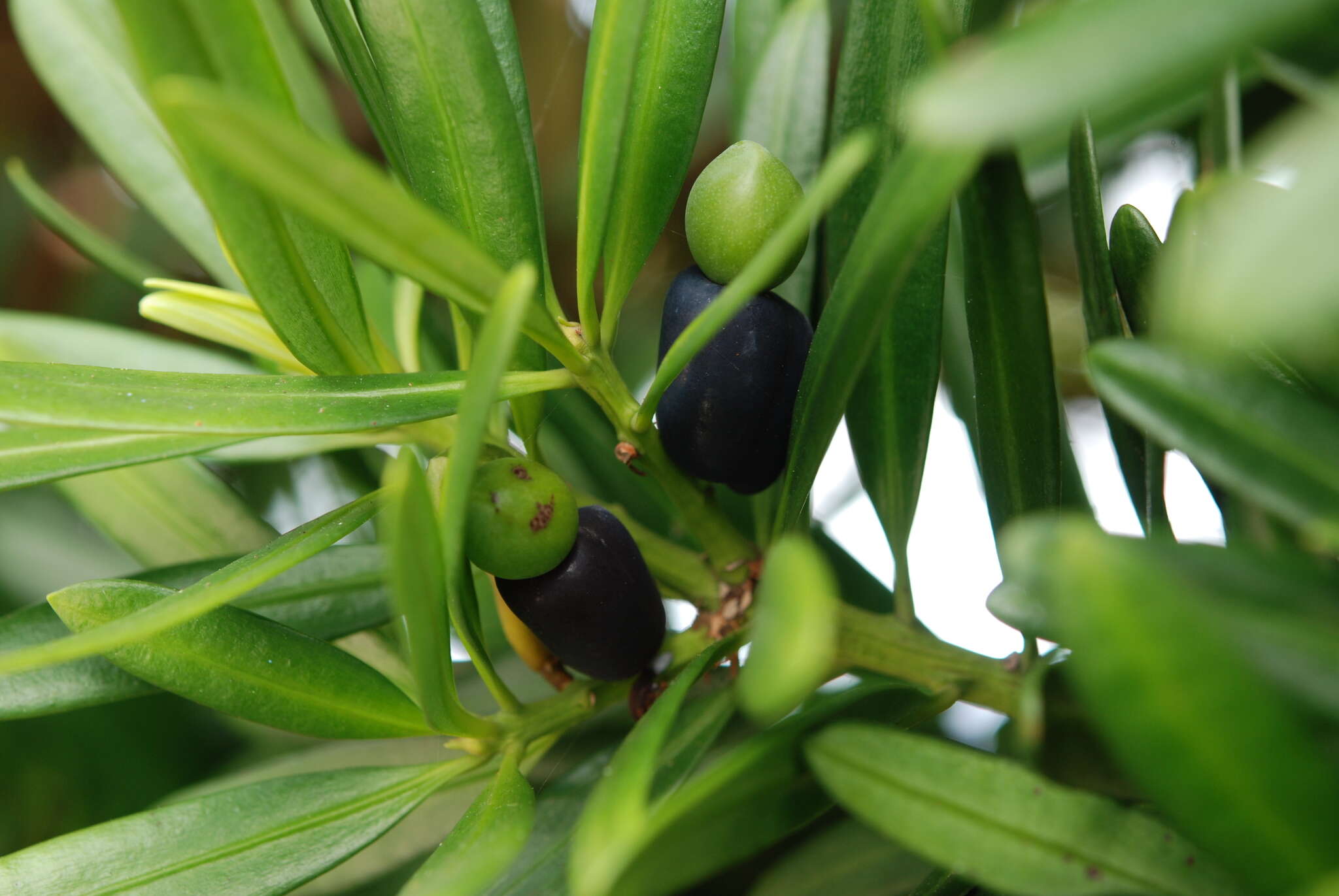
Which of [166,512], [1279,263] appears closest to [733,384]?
[1279,263]

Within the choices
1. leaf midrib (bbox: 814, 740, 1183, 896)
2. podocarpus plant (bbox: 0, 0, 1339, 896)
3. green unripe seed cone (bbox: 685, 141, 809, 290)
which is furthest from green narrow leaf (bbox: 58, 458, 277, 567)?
leaf midrib (bbox: 814, 740, 1183, 896)

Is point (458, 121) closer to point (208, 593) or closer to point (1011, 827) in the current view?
point (208, 593)

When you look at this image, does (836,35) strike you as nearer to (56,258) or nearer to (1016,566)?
(1016,566)

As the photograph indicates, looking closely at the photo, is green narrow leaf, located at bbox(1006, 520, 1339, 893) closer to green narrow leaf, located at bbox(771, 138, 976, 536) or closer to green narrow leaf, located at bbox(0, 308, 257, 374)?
green narrow leaf, located at bbox(771, 138, 976, 536)

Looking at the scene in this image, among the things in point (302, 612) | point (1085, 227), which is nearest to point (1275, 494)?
point (1085, 227)

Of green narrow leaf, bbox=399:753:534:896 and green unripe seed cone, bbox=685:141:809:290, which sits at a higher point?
green unripe seed cone, bbox=685:141:809:290

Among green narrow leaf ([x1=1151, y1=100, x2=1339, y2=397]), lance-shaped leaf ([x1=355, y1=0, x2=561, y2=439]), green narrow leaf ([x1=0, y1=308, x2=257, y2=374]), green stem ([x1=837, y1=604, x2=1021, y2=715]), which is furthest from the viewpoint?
green narrow leaf ([x1=0, y1=308, x2=257, y2=374])
